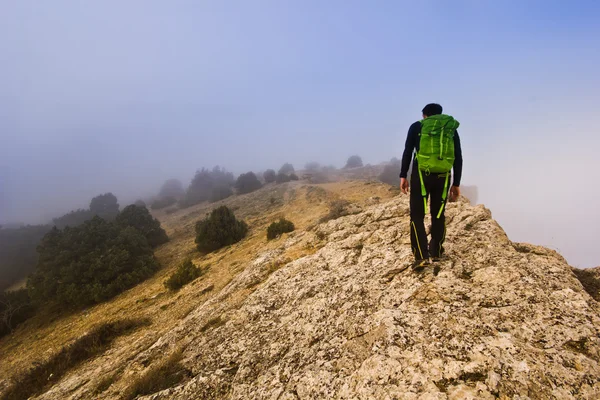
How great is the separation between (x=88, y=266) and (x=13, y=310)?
13.2ft

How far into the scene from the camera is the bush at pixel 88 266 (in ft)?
51.4

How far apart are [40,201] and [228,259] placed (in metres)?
119

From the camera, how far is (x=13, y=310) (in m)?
15.6

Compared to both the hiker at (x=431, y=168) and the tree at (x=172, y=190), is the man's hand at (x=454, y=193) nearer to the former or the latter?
the hiker at (x=431, y=168)

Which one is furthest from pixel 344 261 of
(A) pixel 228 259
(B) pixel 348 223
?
(A) pixel 228 259

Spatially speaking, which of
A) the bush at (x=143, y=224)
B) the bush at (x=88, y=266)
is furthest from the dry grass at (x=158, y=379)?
the bush at (x=143, y=224)

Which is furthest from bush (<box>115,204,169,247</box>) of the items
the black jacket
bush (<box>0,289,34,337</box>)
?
the black jacket

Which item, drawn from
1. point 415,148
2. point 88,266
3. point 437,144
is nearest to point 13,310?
point 88,266

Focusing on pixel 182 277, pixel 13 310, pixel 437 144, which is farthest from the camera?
pixel 13 310

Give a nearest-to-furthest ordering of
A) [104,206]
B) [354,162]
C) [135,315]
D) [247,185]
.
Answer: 1. [135,315]
2. [247,185]
3. [104,206]
4. [354,162]

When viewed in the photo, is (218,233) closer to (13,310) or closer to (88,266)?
(88,266)

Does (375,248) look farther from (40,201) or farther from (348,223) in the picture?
(40,201)

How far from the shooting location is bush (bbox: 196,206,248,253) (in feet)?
64.0

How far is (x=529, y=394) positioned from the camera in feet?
9.86
